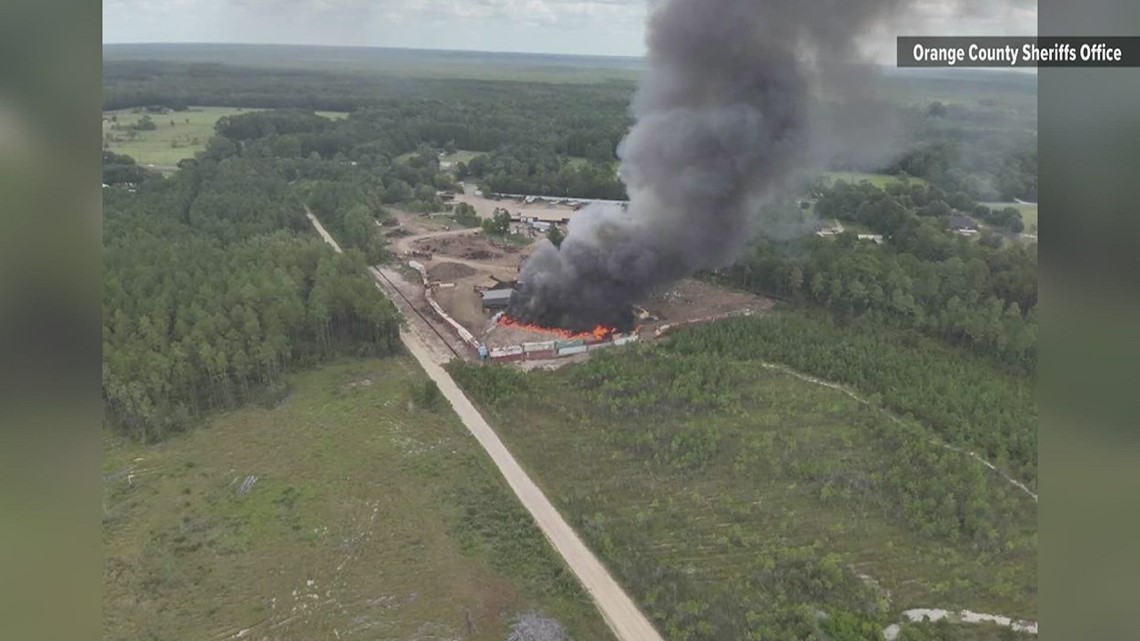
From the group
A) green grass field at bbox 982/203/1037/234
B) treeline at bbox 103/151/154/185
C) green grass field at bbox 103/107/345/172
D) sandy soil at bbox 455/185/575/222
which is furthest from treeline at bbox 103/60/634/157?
green grass field at bbox 982/203/1037/234

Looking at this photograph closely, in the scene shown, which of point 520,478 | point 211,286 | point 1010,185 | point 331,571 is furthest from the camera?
point 1010,185

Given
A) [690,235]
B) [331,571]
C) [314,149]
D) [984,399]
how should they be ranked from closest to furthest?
[331,571] → [984,399] → [690,235] → [314,149]

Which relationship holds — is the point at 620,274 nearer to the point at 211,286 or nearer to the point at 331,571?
the point at 211,286

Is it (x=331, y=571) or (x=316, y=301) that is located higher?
(x=316, y=301)

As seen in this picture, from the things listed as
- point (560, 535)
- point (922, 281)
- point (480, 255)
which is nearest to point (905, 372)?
point (922, 281)

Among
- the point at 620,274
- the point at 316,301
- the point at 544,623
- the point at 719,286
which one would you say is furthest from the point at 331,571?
the point at 719,286

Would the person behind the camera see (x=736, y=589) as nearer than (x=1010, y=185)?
Yes

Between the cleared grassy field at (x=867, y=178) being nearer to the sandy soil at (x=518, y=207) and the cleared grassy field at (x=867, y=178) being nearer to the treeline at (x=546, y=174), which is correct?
the treeline at (x=546, y=174)
